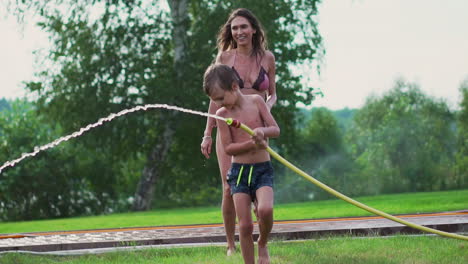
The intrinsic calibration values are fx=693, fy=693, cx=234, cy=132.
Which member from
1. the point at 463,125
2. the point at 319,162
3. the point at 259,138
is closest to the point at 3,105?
the point at 319,162

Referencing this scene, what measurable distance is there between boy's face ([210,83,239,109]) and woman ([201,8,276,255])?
1.05m

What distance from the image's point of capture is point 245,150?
5.29 meters

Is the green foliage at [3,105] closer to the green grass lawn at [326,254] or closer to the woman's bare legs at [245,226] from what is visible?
the green grass lawn at [326,254]

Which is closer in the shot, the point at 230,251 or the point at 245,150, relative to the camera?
the point at 245,150

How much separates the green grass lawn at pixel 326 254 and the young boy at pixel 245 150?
74cm

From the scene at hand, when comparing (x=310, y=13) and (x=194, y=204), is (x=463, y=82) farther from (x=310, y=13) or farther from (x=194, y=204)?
(x=310, y=13)

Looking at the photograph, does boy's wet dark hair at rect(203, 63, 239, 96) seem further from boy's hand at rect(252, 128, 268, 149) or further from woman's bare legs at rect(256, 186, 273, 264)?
woman's bare legs at rect(256, 186, 273, 264)

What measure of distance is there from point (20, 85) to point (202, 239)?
17.2 m

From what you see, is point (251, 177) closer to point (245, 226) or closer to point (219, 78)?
point (245, 226)

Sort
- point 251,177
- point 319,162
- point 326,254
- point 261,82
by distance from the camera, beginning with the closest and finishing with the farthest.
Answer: point 251,177
point 326,254
point 261,82
point 319,162

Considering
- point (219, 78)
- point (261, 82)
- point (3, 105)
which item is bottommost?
point (219, 78)

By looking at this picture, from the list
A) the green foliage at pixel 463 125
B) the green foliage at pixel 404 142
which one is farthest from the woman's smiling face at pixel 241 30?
the green foliage at pixel 463 125

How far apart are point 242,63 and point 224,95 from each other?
52.2 inches

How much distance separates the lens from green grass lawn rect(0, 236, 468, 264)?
5828 mm
